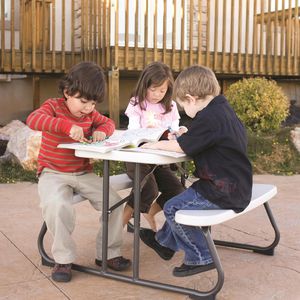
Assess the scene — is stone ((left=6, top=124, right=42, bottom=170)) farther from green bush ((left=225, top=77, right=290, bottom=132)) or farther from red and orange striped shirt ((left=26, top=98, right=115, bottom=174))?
red and orange striped shirt ((left=26, top=98, right=115, bottom=174))

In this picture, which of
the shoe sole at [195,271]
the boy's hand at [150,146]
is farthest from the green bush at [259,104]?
the shoe sole at [195,271]

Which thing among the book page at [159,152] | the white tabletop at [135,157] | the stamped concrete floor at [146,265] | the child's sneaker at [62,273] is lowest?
the stamped concrete floor at [146,265]

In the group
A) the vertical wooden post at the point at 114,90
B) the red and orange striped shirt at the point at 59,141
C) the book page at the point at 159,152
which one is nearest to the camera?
the book page at the point at 159,152

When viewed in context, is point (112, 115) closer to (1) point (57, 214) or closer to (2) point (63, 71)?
(2) point (63, 71)

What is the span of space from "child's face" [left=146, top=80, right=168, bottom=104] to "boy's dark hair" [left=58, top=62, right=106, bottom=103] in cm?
57

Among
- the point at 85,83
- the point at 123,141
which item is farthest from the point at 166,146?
the point at 85,83

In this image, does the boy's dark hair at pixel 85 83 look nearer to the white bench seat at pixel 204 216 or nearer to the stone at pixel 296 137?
the white bench seat at pixel 204 216

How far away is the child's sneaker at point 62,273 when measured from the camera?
3004mm

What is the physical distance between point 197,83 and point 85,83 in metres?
0.61

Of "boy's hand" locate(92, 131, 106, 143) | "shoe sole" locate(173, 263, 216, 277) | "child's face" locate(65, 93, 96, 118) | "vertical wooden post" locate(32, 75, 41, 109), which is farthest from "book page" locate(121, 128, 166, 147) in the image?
"vertical wooden post" locate(32, 75, 41, 109)

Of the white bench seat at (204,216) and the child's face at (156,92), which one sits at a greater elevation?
the child's face at (156,92)

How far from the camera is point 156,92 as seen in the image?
3656 mm

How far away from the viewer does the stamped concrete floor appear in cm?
289

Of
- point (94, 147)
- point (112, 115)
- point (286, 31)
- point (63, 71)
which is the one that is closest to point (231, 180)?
point (94, 147)
